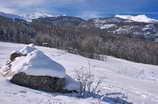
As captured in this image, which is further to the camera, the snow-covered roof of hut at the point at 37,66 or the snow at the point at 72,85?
the snow at the point at 72,85

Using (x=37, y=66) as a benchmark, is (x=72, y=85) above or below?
below

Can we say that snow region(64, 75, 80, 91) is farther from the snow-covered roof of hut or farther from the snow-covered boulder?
the snow-covered roof of hut

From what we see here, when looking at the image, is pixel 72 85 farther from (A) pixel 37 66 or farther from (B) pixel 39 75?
(A) pixel 37 66

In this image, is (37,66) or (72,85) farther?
(72,85)

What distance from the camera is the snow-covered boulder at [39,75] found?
6.04m

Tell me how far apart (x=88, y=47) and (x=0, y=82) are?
→ 3840 centimetres

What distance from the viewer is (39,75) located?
6062mm

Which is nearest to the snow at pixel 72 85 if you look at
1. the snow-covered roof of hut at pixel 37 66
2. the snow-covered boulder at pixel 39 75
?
the snow-covered boulder at pixel 39 75

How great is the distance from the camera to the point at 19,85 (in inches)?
235

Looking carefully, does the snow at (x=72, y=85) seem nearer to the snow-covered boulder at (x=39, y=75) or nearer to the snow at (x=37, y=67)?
the snow-covered boulder at (x=39, y=75)

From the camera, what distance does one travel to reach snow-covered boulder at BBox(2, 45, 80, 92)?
6.04m

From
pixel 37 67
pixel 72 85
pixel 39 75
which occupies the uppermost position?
pixel 37 67

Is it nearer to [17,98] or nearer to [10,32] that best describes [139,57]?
[10,32]

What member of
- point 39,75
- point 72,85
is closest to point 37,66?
point 39,75
